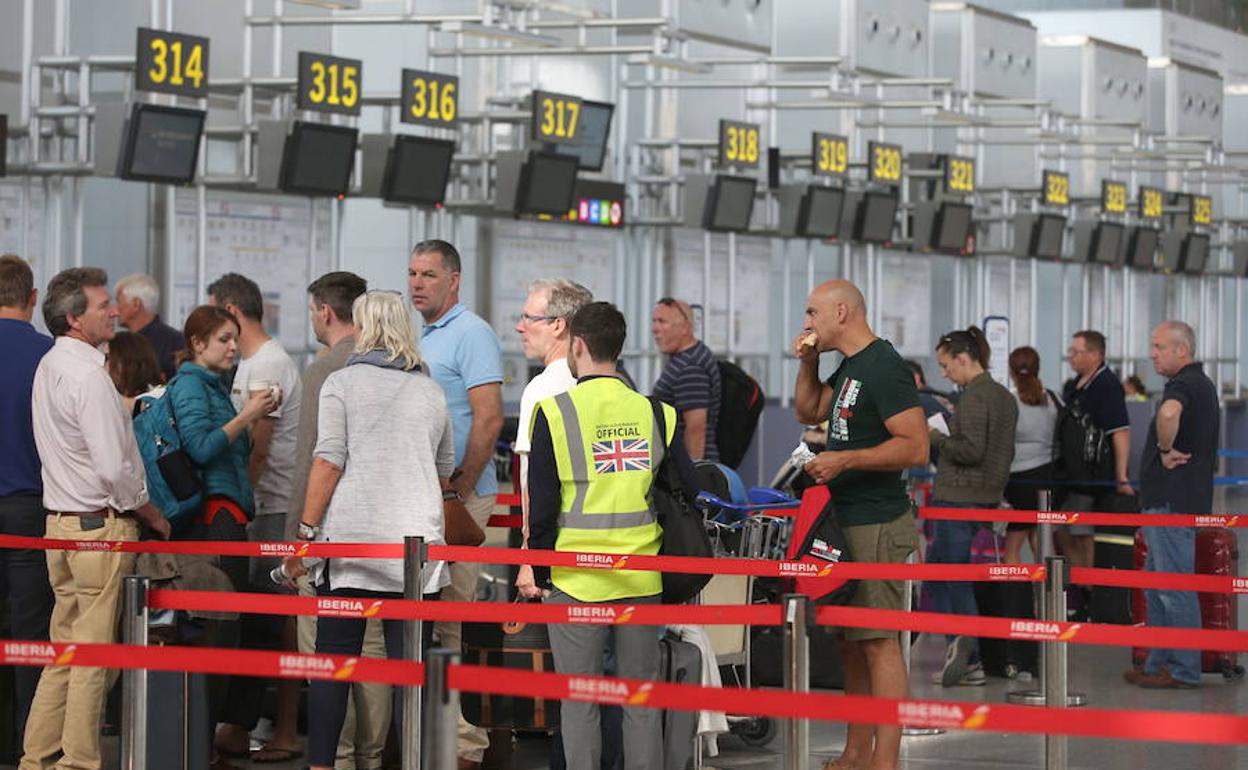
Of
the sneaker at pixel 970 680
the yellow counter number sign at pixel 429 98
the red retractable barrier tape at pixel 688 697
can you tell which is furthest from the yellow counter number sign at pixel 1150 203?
the red retractable barrier tape at pixel 688 697

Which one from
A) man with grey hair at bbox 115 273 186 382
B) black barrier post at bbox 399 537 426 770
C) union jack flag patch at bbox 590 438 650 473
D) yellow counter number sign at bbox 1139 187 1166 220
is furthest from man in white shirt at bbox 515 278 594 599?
yellow counter number sign at bbox 1139 187 1166 220

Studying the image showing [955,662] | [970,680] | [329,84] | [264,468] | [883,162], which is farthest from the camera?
[883,162]

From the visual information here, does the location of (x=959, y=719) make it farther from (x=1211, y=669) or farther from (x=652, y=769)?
(x=1211, y=669)

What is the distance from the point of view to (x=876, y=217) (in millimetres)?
19625

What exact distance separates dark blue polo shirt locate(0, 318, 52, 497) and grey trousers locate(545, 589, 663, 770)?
6.32 feet

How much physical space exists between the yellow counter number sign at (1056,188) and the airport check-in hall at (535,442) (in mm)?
3207

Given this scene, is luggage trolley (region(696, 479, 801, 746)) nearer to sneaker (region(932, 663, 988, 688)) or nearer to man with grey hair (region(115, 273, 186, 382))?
sneaker (region(932, 663, 988, 688))

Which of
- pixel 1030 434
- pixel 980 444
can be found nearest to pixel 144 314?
pixel 980 444

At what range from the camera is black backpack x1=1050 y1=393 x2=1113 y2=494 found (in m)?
11.3

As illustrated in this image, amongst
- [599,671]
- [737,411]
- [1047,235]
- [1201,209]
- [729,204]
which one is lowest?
[599,671]

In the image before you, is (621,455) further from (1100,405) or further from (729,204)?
(729,204)

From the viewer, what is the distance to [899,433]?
666cm

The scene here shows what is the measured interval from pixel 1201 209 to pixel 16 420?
21.9 m

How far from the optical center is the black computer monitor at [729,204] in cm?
1700
